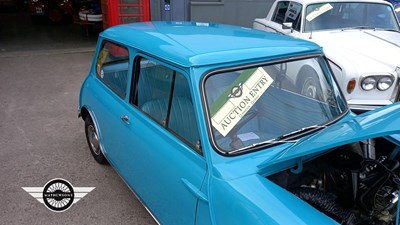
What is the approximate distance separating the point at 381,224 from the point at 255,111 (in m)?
0.94

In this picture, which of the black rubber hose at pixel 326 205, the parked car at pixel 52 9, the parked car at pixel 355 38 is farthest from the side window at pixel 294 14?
the parked car at pixel 52 9

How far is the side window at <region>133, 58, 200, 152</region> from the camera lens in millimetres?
2247

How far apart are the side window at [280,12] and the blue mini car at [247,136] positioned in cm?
380

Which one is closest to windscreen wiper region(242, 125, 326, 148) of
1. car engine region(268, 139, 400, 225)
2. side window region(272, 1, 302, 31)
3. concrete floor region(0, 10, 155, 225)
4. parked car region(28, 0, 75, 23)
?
car engine region(268, 139, 400, 225)

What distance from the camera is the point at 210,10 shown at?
371 inches

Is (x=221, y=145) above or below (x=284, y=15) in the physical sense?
below

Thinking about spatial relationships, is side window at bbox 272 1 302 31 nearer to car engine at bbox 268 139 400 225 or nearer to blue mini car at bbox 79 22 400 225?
blue mini car at bbox 79 22 400 225

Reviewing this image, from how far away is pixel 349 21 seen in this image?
5.61m

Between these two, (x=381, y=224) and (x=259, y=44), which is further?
(x=259, y=44)

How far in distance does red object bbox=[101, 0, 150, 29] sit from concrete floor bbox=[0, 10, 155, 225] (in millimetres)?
1285

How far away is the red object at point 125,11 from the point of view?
27.2 feet

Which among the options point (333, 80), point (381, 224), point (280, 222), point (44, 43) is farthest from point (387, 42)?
point (44, 43)

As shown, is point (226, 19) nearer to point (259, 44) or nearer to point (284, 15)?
point (284, 15)

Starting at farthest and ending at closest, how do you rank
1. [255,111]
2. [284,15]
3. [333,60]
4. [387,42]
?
[284,15] → [387,42] → [333,60] → [255,111]
